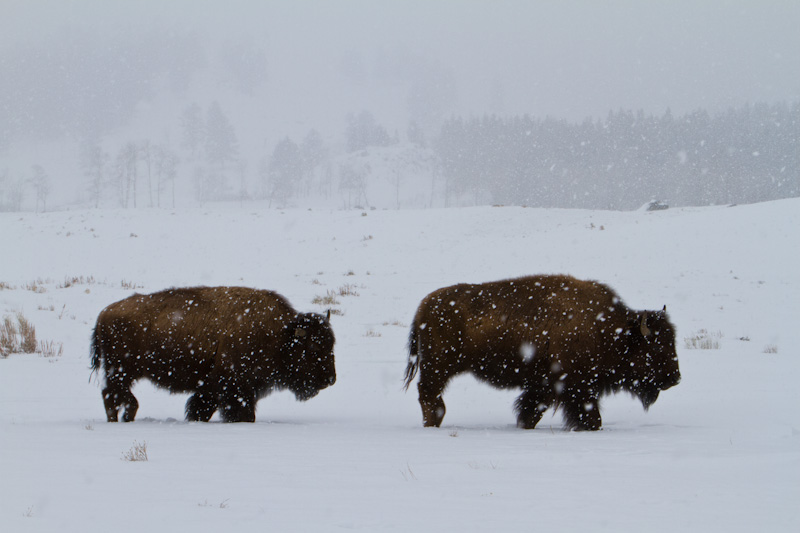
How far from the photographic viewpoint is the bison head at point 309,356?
6676mm

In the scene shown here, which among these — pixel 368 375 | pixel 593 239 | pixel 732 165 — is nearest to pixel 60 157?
pixel 732 165

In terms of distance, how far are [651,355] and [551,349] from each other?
99 centimetres

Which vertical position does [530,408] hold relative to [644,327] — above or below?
below

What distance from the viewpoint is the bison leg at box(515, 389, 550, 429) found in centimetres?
632

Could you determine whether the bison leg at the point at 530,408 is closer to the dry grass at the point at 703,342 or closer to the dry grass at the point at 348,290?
the dry grass at the point at 703,342

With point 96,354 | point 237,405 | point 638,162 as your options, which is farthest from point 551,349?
point 638,162

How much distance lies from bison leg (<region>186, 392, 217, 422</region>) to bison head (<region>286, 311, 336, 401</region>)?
79cm

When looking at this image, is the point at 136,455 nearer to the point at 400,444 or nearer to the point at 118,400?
the point at 400,444

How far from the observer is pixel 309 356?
6699 mm

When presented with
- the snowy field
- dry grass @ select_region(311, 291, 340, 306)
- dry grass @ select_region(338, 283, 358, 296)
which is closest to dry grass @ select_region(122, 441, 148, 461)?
the snowy field

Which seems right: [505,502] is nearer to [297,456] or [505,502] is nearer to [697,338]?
[297,456]

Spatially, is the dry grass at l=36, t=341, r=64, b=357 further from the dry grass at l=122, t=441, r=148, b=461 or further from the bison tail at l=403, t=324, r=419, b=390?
the dry grass at l=122, t=441, r=148, b=461

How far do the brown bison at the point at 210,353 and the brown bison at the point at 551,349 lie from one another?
4.00 ft

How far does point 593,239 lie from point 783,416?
907 inches
